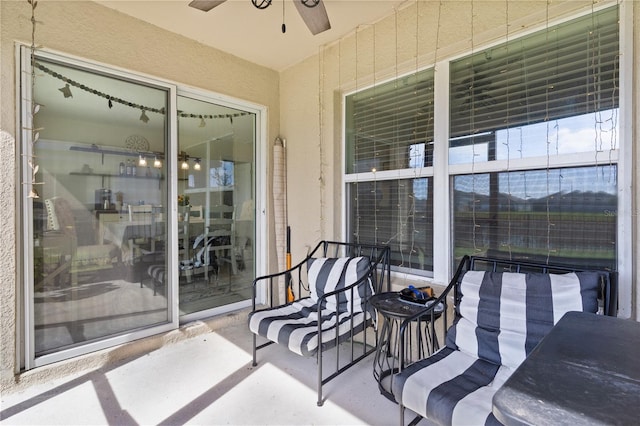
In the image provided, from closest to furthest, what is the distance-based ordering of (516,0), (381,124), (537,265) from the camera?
(537,265)
(516,0)
(381,124)

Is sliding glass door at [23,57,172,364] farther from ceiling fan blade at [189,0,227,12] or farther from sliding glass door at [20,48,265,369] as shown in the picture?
ceiling fan blade at [189,0,227,12]

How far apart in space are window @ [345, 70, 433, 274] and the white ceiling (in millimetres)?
561

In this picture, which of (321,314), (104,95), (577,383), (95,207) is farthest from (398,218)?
(104,95)

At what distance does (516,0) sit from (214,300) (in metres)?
3.33

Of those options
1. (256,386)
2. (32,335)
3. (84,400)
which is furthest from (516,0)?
(32,335)

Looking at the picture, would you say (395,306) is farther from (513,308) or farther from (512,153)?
(512,153)

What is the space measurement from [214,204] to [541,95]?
2699 mm

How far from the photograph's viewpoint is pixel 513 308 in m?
1.56

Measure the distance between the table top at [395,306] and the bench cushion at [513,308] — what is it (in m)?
0.21

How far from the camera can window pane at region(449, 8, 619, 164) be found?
64.2 inches

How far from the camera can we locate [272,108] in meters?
3.38

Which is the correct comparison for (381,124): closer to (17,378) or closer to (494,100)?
(494,100)

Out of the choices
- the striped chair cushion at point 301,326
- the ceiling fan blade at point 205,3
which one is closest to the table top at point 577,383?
the striped chair cushion at point 301,326

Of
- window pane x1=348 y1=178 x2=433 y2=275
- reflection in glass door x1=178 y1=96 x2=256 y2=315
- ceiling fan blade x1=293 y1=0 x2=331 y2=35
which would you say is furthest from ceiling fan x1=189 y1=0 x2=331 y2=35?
window pane x1=348 y1=178 x2=433 y2=275
